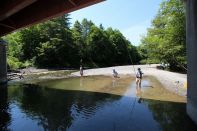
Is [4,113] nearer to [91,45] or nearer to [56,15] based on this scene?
[56,15]

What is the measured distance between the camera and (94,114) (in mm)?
14273

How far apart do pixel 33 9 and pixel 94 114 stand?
969 centimetres

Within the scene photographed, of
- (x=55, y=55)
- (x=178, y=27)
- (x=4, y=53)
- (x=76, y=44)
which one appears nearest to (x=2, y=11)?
(x=4, y=53)

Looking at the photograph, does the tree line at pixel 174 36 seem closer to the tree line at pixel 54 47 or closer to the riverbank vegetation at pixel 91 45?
the riverbank vegetation at pixel 91 45

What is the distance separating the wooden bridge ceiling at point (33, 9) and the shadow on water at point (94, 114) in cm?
606

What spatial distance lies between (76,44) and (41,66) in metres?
19.0

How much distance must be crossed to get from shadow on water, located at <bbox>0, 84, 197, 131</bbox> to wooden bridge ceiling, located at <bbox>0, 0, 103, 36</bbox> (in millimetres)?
6055

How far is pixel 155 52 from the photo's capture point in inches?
1793

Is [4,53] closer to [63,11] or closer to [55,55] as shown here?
[63,11]

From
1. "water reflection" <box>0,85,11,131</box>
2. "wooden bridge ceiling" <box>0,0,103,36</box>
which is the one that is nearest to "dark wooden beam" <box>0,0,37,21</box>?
"wooden bridge ceiling" <box>0,0,103,36</box>

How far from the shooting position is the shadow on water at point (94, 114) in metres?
12.0

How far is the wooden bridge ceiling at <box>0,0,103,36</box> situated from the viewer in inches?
625

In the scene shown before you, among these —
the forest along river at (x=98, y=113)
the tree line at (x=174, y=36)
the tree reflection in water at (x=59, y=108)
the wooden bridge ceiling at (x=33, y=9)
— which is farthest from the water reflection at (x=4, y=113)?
the tree line at (x=174, y=36)

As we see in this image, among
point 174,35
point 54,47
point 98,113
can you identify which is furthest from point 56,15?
point 54,47
